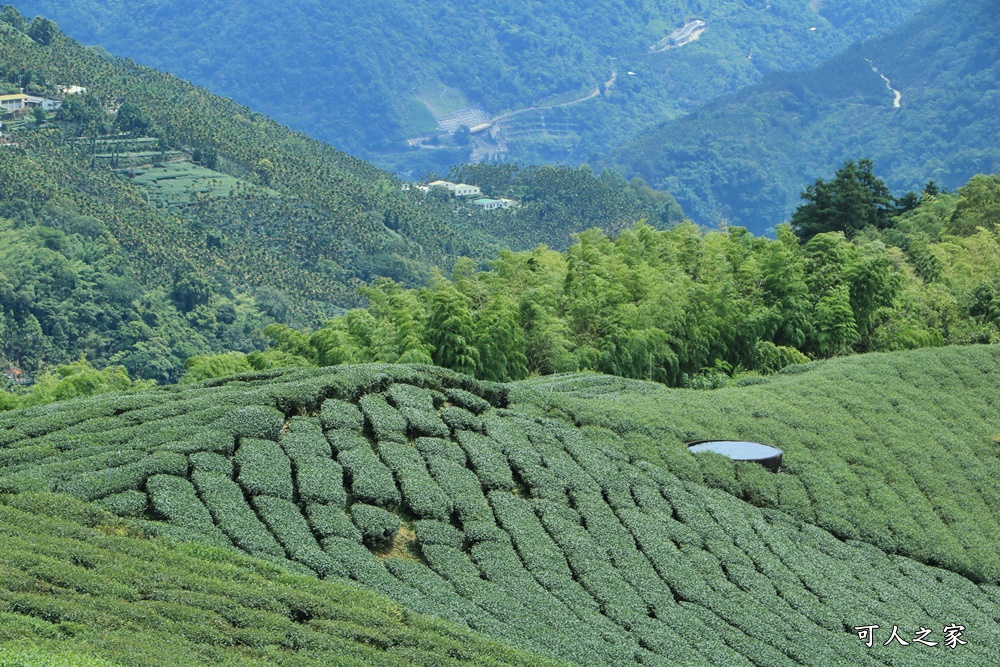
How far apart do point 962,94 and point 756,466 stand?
13052 centimetres

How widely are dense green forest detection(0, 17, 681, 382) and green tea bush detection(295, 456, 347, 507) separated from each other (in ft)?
130

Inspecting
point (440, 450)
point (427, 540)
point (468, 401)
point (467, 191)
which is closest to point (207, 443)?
point (427, 540)

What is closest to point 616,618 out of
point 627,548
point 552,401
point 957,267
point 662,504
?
point 627,548

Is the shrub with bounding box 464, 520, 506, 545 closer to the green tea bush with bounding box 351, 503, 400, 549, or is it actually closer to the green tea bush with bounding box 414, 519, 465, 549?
the green tea bush with bounding box 414, 519, 465, 549

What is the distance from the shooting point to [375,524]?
13406 millimetres

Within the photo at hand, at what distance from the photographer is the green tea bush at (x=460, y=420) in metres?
16.4

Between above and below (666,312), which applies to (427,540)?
below

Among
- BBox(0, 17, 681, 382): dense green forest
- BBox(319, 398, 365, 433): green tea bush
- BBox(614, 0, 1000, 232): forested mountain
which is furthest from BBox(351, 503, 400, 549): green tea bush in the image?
BBox(614, 0, 1000, 232): forested mountain

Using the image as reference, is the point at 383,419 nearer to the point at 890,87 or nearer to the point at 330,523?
the point at 330,523

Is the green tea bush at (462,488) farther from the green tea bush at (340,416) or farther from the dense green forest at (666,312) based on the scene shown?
the dense green forest at (666,312)

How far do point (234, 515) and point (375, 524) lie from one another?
163 cm

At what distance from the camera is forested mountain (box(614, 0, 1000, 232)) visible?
133 m

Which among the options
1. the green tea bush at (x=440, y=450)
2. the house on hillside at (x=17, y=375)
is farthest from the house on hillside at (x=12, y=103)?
the green tea bush at (x=440, y=450)

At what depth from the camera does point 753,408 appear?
19.7 m
